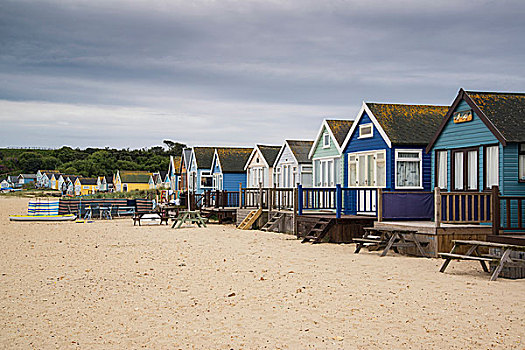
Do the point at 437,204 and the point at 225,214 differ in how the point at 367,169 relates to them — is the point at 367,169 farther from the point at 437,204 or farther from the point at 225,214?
the point at 225,214

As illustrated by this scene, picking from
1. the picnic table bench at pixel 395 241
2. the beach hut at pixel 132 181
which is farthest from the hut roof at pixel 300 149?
the beach hut at pixel 132 181

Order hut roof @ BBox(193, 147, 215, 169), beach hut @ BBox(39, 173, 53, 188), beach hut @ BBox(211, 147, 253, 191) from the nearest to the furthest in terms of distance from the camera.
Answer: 1. beach hut @ BBox(211, 147, 253, 191)
2. hut roof @ BBox(193, 147, 215, 169)
3. beach hut @ BBox(39, 173, 53, 188)

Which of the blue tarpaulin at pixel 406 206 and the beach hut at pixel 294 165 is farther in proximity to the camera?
the beach hut at pixel 294 165

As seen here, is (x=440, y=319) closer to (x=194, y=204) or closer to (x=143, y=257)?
(x=143, y=257)

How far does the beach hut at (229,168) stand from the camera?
123 ft

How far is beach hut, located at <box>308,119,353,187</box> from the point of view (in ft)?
78.5

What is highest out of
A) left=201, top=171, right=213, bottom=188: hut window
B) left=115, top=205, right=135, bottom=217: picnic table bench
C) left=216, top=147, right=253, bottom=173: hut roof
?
left=216, top=147, right=253, bottom=173: hut roof

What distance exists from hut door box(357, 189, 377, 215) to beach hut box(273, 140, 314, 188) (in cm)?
733

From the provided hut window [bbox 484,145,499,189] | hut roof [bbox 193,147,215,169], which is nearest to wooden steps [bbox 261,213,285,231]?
hut window [bbox 484,145,499,189]

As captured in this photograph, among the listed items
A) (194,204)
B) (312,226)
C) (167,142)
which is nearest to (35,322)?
(312,226)

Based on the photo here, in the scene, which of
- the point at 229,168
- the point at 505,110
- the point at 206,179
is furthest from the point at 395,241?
the point at 206,179

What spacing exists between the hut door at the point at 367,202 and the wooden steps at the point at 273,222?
3381mm

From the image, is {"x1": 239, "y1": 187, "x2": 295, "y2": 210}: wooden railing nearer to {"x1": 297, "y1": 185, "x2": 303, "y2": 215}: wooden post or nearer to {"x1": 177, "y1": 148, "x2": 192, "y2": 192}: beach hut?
{"x1": 297, "y1": 185, "x2": 303, "y2": 215}: wooden post

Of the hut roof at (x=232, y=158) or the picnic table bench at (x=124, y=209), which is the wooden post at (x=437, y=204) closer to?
the picnic table bench at (x=124, y=209)
